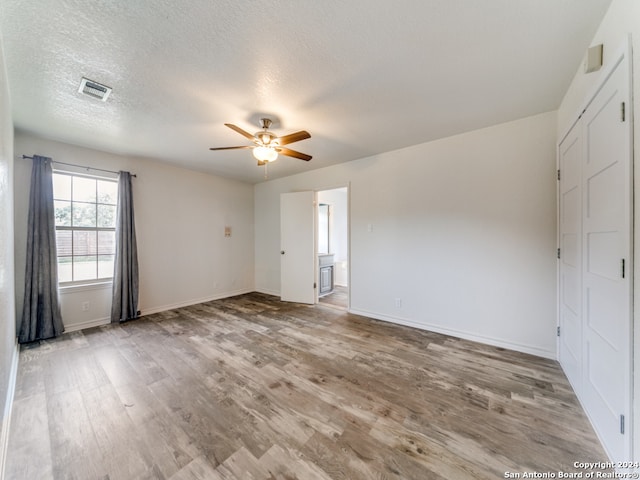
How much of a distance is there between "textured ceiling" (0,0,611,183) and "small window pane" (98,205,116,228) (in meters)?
1.08

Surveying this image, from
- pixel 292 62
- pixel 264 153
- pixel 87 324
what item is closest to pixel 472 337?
pixel 264 153

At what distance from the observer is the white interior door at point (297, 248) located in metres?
4.39

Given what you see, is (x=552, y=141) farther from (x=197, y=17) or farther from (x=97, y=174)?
(x=97, y=174)

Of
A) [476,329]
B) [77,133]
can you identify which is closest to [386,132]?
[476,329]

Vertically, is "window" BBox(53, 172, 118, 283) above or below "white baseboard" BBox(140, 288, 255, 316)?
above

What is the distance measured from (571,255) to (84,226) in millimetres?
5607

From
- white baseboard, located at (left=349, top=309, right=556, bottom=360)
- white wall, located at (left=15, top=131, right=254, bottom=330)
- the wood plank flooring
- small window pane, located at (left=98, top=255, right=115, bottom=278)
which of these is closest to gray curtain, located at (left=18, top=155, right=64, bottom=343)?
white wall, located at (left=15, top=131, right=254, bottom=330)

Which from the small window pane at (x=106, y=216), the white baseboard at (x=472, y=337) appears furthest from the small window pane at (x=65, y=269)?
the white baseboard at (x=472, y=337)

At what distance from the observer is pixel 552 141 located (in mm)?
2365

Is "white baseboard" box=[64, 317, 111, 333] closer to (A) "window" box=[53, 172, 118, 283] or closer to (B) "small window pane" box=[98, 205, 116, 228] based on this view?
(A) "window" box=[53, 172, 118, 283]

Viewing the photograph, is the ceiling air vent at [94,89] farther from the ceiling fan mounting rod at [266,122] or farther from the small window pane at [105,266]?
the small window pane at [105,266]

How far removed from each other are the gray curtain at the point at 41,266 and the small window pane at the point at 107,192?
1.84 feet

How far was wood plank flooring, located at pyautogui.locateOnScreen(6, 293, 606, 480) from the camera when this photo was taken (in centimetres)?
131

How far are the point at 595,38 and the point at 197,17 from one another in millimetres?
2424
